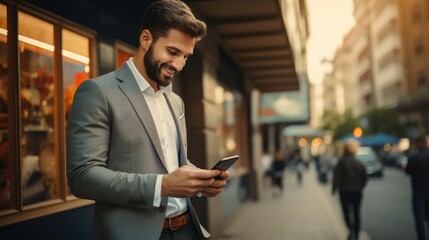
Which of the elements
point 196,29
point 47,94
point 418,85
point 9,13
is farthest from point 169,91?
point 418,85

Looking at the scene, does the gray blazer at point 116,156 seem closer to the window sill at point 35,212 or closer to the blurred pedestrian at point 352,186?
the window sill at point 35,212

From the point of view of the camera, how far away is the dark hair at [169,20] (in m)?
2.22

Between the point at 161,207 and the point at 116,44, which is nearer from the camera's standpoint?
the point at 161,207

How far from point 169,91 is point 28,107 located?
8.33 feet

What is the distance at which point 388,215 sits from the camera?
1292 cm

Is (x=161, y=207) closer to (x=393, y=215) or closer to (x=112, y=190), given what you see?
(x=112, y=190)

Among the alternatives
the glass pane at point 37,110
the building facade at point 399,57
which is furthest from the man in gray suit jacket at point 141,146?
the building facade at point 399,57

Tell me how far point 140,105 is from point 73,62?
11.2 ft

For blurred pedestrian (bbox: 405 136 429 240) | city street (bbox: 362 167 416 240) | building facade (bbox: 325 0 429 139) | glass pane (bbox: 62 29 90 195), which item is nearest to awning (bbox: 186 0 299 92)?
glass pane (bbox: 62 29 90 195)

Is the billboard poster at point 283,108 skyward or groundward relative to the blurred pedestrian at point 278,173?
skyward

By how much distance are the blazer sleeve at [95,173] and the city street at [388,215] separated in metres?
8.49

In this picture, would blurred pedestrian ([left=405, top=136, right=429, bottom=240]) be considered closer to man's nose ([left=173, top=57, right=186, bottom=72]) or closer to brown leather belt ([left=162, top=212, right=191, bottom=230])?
brown leather belt ([left=162, top=212, right=191, bottom=230])

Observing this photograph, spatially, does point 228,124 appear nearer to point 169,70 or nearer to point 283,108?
point 283,108

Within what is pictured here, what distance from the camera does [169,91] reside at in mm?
2518
